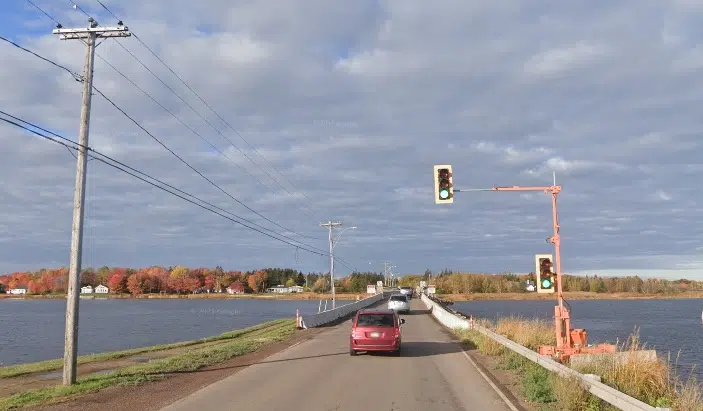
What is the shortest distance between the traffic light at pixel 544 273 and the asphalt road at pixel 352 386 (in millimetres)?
2941

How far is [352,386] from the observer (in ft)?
44.7

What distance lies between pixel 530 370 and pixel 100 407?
9335 mm

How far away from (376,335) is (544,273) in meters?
5.95

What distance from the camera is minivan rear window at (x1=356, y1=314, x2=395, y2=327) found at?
20672 mm

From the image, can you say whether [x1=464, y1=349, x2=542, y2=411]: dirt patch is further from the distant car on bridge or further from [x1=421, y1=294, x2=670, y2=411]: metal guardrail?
the distant car on bridge

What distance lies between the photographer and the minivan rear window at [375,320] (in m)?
20.7

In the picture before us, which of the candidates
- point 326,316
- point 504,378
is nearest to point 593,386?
point 504,378

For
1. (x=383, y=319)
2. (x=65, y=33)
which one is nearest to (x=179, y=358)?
(x=383, y=319)

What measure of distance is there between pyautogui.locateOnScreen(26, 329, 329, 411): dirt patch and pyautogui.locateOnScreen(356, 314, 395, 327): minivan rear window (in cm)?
421

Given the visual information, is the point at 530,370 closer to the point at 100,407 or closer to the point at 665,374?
the point at 665,374

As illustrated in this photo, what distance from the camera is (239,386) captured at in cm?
1370

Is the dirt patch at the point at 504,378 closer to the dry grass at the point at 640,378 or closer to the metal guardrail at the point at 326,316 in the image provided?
the dry grass at the point at 640,378

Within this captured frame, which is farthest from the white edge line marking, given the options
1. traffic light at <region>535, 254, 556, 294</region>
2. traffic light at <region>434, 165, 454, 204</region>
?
traffic light at <region>434, 165, 454, 204</region>

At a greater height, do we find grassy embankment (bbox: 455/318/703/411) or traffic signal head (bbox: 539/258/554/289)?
traffic signal head (bbox: 539/258/554/289)
